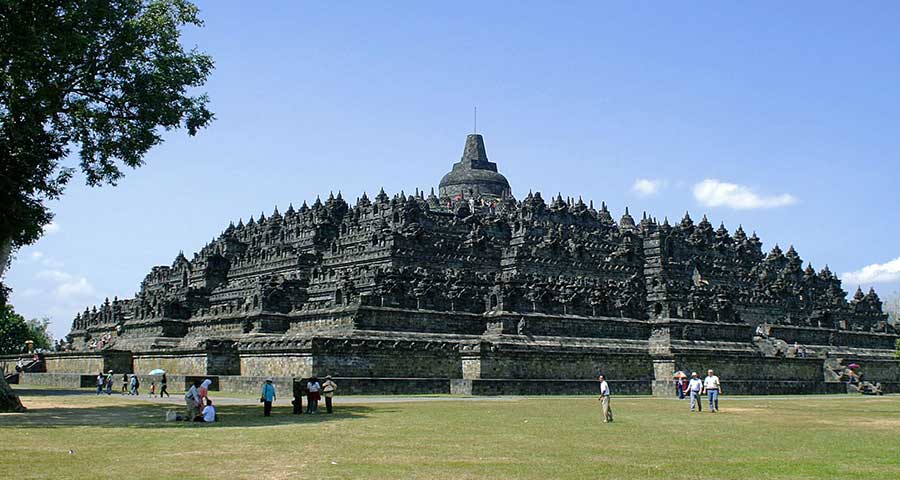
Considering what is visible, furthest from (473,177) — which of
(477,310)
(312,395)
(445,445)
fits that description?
(445,445)

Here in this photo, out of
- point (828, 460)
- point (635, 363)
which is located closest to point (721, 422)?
point (828, 460)

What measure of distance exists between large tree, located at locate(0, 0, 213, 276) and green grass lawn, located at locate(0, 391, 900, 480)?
8724 millimetres

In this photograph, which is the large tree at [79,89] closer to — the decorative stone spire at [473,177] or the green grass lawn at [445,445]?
the green grass lawn at [445,445]

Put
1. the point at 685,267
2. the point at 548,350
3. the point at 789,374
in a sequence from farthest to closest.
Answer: the point at 685,267 → the point at 789,374 → the point at 548,350

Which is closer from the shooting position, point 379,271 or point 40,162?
point 40,162

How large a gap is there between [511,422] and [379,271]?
33.3 metres

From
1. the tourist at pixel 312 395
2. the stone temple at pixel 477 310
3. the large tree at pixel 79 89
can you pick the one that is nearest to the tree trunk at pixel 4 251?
the large tree at pixel 79 89

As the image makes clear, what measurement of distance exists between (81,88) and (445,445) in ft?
71.0

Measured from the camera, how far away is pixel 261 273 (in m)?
87.2

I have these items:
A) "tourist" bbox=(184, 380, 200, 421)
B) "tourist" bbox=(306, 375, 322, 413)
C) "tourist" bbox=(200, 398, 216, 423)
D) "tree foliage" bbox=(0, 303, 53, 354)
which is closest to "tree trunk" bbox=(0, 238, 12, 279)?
"tourist" bbox=(184, 380, 200, 421)

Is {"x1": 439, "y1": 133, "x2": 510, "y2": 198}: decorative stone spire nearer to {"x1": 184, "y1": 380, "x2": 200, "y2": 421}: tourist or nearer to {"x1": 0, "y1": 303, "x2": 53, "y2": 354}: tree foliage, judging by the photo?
{"x1": 0, "y1": 303, "x2": 53, "y2": 354}: tree foliage

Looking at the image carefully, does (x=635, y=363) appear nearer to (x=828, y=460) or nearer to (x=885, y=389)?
(x=885, y=389)

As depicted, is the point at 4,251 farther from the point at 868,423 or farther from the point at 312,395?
the point at 868,423

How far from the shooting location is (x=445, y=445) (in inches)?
953
